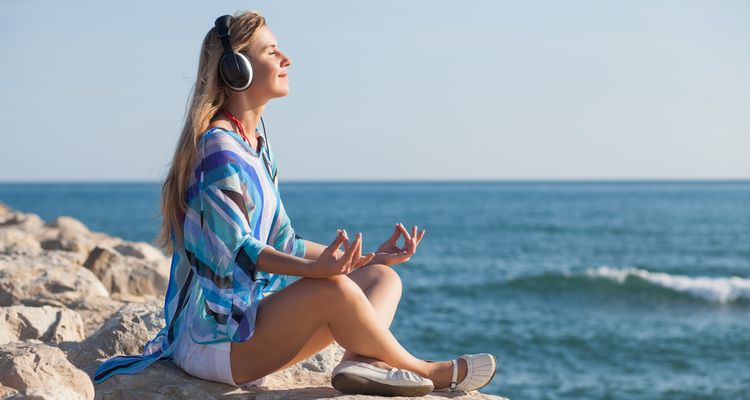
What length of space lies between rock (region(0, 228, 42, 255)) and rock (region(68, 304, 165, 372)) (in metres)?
4.03

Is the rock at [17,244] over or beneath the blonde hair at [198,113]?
beneath

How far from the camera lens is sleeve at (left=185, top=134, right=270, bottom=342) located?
3.33m

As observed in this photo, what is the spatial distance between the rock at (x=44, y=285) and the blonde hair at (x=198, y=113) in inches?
109

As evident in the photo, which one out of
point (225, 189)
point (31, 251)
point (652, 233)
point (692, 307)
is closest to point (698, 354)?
point (692, 307)

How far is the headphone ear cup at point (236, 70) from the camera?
3477mm

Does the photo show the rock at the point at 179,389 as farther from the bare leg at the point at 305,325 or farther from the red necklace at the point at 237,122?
the red necklace at the point at 237,122

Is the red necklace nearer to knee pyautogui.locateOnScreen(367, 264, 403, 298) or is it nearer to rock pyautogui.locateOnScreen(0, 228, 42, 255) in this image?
knee pyautogui.locateOnScreen(367, 264, 403, 298)

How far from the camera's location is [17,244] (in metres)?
9.37

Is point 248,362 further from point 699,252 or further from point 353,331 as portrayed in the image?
point 699,252

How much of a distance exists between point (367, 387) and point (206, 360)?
0.62m

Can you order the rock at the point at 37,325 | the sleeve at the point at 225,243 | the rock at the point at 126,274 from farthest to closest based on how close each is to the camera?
the rock at the point at 126,274 < the rock at the point at 37,325 < the sleeve at the point at 225,243

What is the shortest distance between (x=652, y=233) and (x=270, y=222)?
39222 mm

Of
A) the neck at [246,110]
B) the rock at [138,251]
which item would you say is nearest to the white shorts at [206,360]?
the neck at [246,110]

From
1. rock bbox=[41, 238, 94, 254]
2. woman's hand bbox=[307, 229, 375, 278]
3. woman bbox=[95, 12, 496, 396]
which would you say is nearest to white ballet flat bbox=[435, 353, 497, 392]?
woman bbox=[95, 12, 496, 396]
